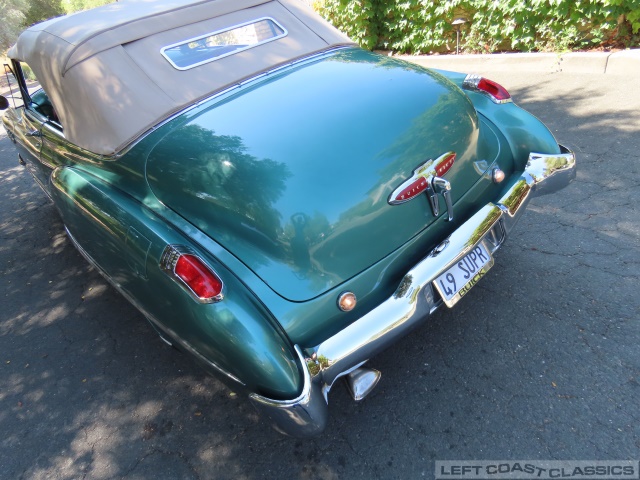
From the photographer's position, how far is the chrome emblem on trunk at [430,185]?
216 cm

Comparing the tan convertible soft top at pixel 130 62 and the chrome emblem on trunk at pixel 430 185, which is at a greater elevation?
the tan convertible soft top at pixel 130 62

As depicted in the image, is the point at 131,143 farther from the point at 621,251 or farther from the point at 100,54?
the point at 621,251

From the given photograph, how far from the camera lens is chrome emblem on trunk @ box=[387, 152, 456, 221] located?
2.16 meters

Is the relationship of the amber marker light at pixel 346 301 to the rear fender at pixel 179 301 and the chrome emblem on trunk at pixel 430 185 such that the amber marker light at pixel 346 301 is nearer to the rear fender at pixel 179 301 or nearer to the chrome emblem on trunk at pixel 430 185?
the rear fender at pixel 179 301

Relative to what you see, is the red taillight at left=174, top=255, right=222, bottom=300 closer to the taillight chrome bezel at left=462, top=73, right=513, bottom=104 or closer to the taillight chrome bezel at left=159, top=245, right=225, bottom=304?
the taillight chrome bezel at left=159, top=245, right=225, bottom=304

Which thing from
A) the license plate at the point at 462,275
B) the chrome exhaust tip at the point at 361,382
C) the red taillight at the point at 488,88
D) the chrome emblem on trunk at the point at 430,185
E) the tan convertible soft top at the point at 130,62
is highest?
the tan convertible soft top at the point at 130,62

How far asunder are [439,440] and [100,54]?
264 cm

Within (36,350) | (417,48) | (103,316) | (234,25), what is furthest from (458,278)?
(417,48)

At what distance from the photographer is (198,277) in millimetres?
1949

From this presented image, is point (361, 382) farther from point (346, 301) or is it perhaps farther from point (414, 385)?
point (414, 385)

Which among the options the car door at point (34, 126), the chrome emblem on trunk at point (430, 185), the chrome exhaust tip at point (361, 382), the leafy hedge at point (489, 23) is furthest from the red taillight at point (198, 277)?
the leafy hedge at point (489, 23)

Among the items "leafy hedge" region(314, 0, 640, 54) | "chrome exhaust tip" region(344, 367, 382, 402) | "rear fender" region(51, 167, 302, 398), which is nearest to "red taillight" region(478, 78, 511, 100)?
"chrome exhaust tip" region(344, 367, 382, 402)

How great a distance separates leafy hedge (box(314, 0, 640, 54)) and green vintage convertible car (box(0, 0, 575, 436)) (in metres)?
3.55

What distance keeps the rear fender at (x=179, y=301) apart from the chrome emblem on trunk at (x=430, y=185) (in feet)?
2.55
